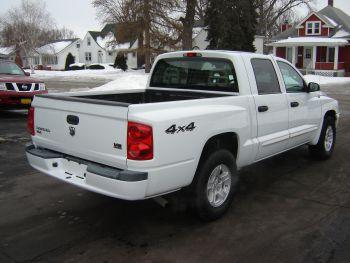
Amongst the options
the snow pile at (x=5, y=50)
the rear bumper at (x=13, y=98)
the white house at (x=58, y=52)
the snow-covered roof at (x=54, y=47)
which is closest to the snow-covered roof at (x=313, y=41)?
the rear bumper at (x=13, y=98)

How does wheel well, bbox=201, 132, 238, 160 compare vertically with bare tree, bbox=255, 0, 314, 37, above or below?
below

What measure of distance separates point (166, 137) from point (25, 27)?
60637 mm

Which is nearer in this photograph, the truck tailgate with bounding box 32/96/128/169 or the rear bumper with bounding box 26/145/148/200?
the rear bumper with bounding box 26/145/148/200

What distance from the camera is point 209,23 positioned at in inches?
1422

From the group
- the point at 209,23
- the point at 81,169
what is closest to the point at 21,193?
the point at 81,169

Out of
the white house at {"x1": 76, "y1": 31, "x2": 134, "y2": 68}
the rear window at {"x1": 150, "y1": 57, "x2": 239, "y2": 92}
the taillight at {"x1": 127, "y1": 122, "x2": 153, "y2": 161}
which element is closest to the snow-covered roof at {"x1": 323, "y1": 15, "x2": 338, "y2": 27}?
the white house at {"x1": 76, "y1": 31, "x2": 134, "y2": 68}

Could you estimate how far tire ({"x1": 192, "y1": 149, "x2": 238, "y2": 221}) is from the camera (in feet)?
14.5

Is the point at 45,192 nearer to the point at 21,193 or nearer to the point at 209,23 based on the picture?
the point at 21,193

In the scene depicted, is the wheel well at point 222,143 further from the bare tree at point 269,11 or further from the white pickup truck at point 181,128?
the bare tree at point 269,11

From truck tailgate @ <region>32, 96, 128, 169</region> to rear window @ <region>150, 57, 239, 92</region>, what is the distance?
1.87m

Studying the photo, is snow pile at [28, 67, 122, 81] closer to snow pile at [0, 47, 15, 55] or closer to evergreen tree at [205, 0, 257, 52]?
evergreen tree at [205, 0, 257, 52]

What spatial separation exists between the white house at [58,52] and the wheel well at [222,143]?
71585 millimetres

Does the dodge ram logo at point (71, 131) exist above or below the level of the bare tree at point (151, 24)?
below

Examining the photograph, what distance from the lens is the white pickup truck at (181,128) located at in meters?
3.88
